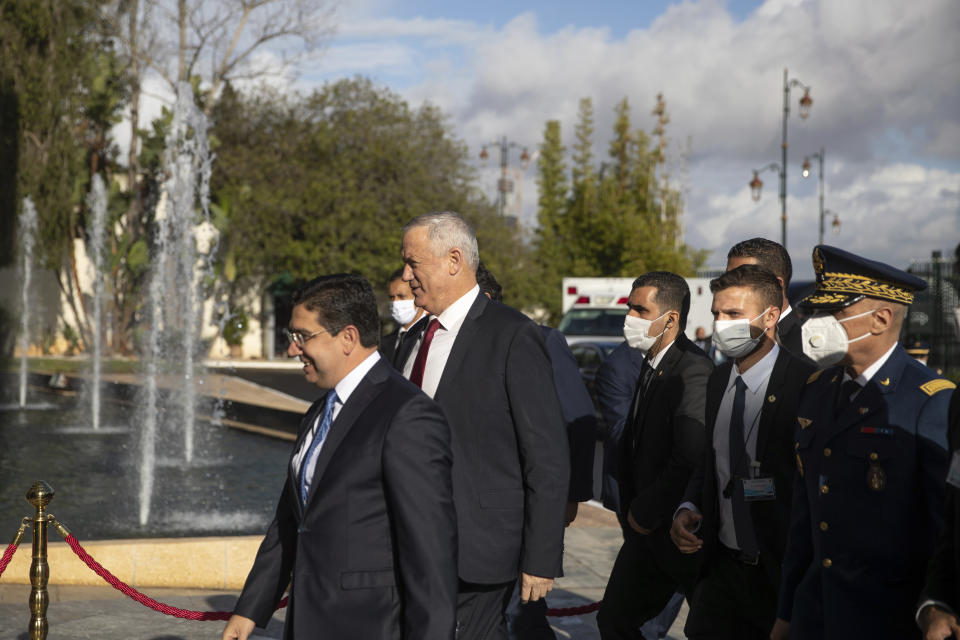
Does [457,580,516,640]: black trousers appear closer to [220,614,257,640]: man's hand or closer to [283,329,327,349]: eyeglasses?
[220,614,257,640]: man's hand

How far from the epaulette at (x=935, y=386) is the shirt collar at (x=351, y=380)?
159cm

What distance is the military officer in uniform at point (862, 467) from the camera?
10.1 feet

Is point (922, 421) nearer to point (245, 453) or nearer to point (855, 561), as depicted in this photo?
point (855, 561)

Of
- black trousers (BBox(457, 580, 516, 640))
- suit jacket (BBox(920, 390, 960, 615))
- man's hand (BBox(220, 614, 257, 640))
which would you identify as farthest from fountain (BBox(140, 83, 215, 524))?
suit jacket (BBox(920, 390, 960, 615))

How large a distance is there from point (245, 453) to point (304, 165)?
1102 inches

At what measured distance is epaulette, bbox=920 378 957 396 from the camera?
3.13 metres

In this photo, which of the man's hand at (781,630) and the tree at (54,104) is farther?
the tree at (54,104)

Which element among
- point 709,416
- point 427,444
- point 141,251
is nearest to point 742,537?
point 709,416

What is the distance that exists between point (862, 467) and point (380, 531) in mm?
1408

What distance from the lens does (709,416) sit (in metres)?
4.27

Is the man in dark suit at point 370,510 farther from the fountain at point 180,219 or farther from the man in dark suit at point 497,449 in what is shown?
the fountain at point 180,219

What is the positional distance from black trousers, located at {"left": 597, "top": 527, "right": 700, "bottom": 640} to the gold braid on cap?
1576 mm

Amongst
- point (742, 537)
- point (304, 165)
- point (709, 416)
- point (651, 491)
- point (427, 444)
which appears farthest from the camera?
point (304, 165)

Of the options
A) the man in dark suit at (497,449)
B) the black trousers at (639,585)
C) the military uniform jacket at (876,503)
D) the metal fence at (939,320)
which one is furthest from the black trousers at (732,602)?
the metal fence at (939,320)
